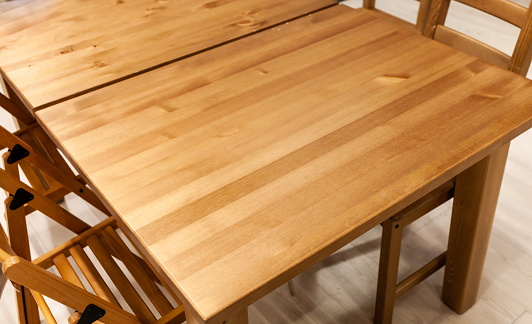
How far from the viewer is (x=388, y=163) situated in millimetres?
1154

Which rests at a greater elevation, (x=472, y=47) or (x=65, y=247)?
(x=472, y=47)

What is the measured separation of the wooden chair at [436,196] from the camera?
5.10 feet

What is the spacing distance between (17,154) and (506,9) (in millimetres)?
1666

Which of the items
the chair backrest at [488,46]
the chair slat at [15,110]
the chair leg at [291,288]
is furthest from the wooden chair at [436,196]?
the chair slat at [15,110]

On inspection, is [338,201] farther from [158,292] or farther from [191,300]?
[158,292]

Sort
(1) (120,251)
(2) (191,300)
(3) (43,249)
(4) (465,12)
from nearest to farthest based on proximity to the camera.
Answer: (2) (191,300) < (1) (120,251) < (3) (43,249) < (4) (465,12)

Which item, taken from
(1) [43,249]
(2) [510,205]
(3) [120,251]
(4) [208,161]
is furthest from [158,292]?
(2) [510,205]

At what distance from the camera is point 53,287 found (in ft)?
3.28

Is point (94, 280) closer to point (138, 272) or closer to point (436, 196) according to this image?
point (138, 272)

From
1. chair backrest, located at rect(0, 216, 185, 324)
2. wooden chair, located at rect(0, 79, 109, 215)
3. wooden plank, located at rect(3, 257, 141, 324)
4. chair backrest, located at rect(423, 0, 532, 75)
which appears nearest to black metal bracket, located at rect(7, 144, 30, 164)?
wooden chair, located at rect(0, 79, 109, 215)

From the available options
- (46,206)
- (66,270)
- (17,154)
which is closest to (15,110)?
(17,154)

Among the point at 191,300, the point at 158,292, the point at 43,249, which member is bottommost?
the point at 43,249

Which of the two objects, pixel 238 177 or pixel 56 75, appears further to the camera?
pixel 56 75

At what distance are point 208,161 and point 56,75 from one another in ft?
2.25
